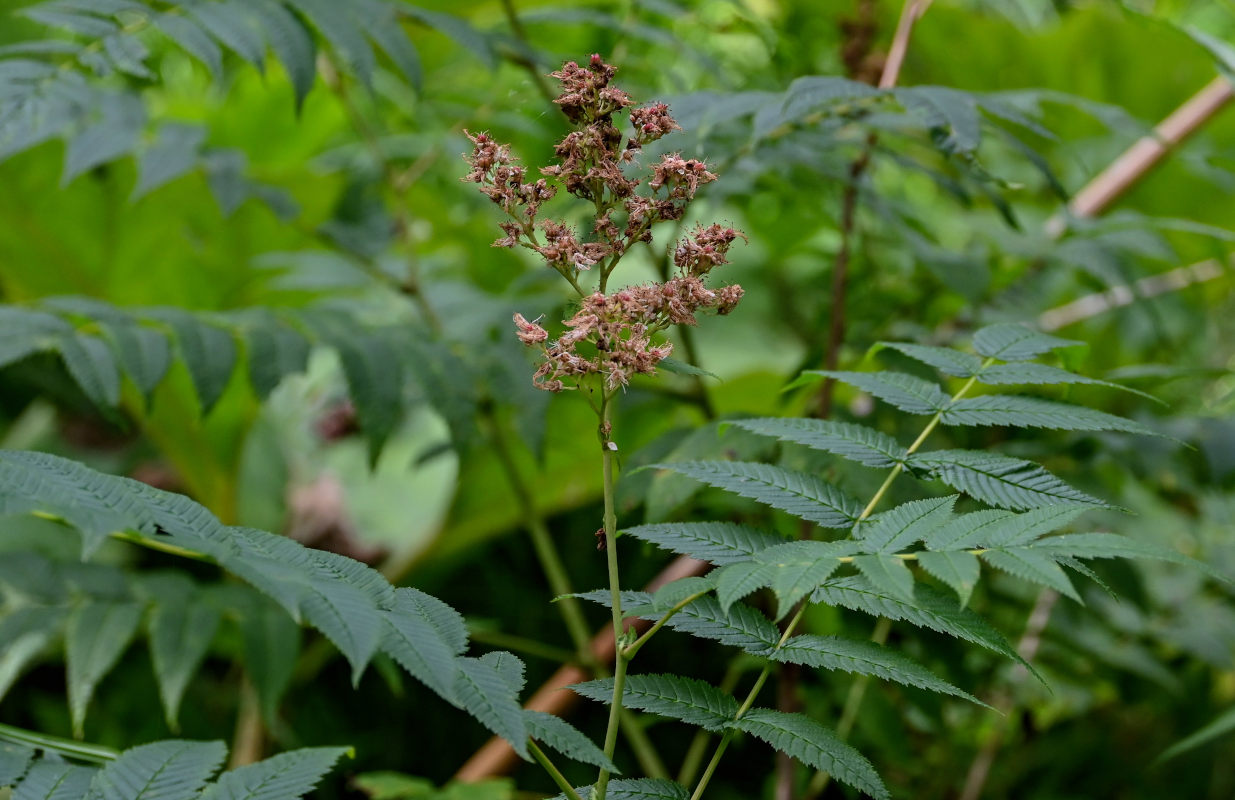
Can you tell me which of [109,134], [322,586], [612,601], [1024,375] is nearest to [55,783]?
[322,586]

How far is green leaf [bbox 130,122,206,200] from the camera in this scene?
1.18 m

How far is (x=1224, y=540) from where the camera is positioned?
1.74 metres

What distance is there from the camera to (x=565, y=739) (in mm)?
543

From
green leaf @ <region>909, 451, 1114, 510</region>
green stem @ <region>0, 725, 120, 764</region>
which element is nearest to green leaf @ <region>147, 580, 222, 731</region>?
green stem @ <region>0, 725, 120, 764</region>

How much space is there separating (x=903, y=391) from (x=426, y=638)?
1.24ft

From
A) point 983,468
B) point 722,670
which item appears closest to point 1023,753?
point 722,670

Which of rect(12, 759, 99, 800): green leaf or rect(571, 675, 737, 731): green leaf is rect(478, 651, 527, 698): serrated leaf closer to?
rect(571, 675, 737, 731): green leaf

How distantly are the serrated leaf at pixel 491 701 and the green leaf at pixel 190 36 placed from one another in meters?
0.65

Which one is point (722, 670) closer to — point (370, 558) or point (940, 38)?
point (370, 558)

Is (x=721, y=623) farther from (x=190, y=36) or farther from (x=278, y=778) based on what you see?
(x=190, y=36)

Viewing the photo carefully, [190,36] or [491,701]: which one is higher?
[190,36]

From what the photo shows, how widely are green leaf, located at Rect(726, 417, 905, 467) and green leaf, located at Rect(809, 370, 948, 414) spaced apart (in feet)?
0.13

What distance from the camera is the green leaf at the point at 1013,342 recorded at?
0.74 meters

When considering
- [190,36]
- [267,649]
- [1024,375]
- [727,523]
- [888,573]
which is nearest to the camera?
[888,573]
